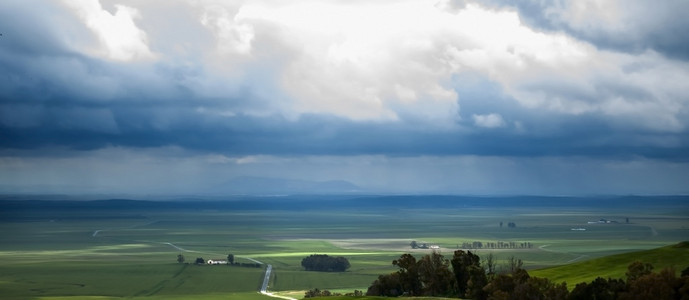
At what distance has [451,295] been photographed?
4446 inches

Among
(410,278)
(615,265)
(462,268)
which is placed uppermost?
(615,265)

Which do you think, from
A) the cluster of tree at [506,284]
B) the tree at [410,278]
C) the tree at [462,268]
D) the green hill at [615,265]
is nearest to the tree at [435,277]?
the cluster of tree at [506,284]

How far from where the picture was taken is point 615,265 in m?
120

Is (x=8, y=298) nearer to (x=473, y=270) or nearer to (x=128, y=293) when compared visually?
(x=128, y=293)

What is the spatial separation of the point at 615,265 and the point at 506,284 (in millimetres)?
30949

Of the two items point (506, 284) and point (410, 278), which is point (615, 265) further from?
point (506, 284)

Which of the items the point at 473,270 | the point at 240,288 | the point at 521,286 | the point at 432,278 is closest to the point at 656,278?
the point at 521,286

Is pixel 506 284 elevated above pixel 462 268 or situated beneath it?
situated beneath

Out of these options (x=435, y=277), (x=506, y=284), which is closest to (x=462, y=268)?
(x=435, y=277)

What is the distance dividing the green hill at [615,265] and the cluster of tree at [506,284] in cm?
933

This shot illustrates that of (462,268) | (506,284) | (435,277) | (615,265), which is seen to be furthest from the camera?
(615,265)

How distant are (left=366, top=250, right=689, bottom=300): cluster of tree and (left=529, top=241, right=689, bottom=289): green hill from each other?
9326 millimetres

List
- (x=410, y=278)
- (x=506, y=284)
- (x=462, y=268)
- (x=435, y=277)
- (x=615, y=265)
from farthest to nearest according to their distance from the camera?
1. (x=615, y=265)
2. (x=410, y=278)
3. (x=435, y=277)
4. (x=462, y=268)
5. (x=506, y=284)

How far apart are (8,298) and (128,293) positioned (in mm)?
21822
